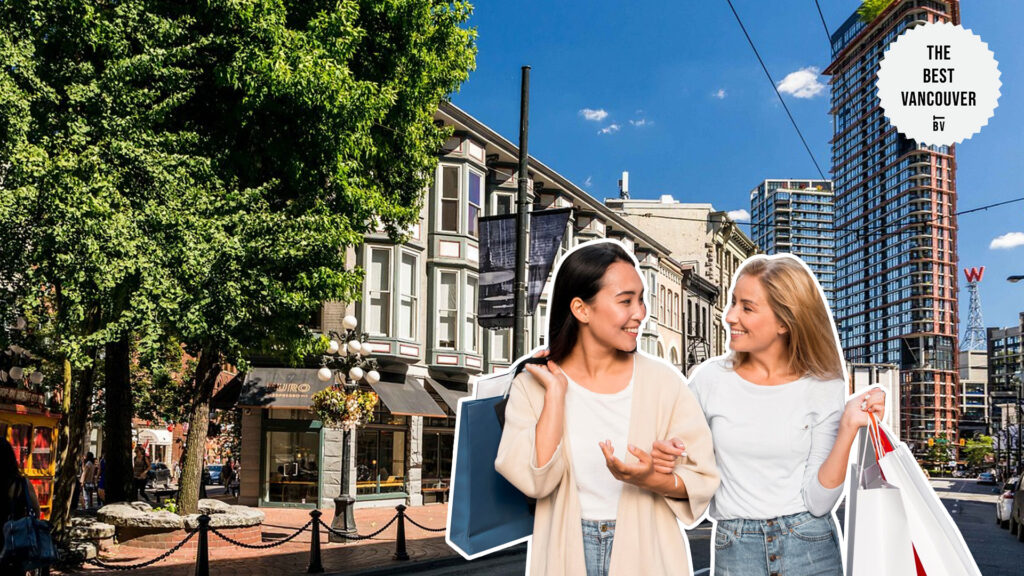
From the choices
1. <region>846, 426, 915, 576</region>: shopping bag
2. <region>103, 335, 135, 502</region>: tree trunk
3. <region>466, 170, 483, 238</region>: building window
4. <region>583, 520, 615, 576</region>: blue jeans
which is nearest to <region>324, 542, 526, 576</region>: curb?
<region>103, 335, 135, 502</region>: tree trunk

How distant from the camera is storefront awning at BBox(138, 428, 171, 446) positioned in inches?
2520

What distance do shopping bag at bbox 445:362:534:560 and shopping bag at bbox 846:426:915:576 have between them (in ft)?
3.23

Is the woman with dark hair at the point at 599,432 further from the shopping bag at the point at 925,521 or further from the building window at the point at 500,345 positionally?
the building window at the point at 500,345

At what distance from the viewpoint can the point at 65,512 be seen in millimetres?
16391

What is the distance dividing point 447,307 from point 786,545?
98.8ft

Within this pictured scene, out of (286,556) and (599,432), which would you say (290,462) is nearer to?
(286,556)

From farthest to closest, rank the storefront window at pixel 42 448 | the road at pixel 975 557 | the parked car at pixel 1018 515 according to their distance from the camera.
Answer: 1. the parked car at pixel 1018 515
2. the storefront window at pixel 42 448
3. the road at pixel 975 557

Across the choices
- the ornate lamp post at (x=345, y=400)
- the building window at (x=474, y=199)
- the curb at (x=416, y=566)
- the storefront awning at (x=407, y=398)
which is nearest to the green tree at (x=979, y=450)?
the building window at (x=474, y=199)

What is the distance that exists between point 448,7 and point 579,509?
18.1 m

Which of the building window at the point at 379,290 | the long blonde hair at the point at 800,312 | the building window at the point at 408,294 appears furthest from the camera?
the building window at the point at 408,294

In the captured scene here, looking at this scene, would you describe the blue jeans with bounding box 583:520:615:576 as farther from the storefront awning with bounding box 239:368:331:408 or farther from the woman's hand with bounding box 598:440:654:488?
the storefront awning with bounding box 239:368:331:408

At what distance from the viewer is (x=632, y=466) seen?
2.65 metres

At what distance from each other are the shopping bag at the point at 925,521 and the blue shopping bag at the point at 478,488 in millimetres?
1099

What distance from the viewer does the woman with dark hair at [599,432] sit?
288 centimetres
